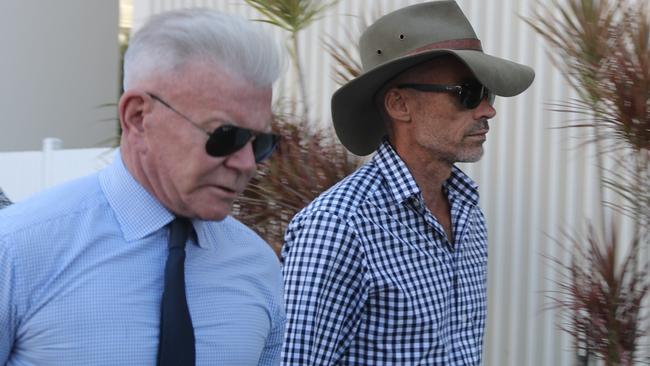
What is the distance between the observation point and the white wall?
892 centimetres

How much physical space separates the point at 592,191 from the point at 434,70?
69.1 inches

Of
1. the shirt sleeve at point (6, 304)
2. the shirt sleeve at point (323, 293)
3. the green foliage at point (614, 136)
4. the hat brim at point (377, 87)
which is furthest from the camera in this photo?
the green foliage at point (614, 136)

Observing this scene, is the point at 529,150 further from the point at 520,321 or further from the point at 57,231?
the point at 57,231

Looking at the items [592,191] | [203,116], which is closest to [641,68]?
[592,191]

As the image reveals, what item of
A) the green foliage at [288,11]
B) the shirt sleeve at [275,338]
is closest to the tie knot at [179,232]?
the shirt sleeve at [275,338]

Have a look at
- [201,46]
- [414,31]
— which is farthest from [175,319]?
[414,31]

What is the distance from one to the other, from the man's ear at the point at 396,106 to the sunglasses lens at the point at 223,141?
1234 millimetres

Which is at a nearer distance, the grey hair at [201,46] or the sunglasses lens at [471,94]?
the grey hair at [201,46]

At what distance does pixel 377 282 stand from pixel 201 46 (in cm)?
98

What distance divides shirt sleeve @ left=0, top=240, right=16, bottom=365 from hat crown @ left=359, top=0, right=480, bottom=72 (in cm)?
157

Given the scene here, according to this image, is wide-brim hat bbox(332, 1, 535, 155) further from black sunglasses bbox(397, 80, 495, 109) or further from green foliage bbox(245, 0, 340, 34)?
green foliage bbox(245, 0, 340, 34)

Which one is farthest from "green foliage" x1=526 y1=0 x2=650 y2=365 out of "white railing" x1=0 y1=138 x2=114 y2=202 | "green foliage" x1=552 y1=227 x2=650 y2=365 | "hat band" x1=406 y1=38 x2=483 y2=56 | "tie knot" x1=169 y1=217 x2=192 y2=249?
"white railing" x1=0 y1=138 x2=114 y2=202

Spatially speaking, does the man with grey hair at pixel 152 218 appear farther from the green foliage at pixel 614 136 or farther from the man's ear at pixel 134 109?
the green foliage at pixel 614 136

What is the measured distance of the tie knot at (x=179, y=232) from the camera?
6.30ft
